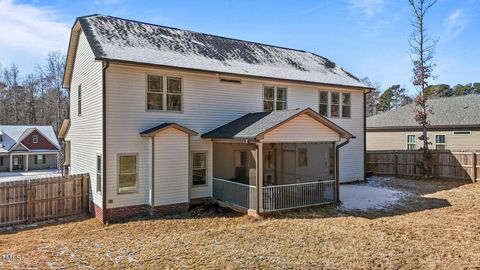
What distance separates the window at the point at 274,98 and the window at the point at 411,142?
14731 millimetres

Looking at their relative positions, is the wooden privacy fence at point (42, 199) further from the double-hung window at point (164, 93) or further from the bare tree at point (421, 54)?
the bare tree at point (421, 54)

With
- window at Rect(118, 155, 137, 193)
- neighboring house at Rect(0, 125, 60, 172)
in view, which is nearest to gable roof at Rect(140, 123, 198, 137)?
window at Rect(118, 155, 137, 193)

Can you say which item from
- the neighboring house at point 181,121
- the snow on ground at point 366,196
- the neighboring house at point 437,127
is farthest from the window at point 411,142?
the neighboring house at point 181,121

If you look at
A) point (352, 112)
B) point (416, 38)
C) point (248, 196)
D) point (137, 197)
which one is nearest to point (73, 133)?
point (137, 197)

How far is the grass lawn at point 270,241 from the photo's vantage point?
23.8 ft

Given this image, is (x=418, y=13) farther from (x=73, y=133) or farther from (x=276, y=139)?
(x=73, y=133)

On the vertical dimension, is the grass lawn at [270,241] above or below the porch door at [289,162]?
below

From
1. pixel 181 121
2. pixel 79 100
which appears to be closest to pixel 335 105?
pixel 181 121

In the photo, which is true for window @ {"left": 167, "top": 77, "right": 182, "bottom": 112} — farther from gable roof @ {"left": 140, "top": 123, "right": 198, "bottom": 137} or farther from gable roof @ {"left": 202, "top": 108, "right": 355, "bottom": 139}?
gable roof @ {"left": 202, "top": 108, "right": 355, "bottom": 139}

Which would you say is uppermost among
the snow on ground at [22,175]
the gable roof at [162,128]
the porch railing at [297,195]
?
the gable roof at [162,128]

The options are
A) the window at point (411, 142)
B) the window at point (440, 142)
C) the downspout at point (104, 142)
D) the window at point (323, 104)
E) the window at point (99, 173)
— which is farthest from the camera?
the window at point (411, 142)

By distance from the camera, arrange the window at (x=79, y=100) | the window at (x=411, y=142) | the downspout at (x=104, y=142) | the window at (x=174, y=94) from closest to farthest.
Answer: the downspout at (x=104, y=142)
the window at (x=174, y=94)
the window at (x=79, y=100)
the window at (x=411, y=142)

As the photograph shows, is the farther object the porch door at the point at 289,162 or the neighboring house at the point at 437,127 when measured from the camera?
the neighboring house at the point at 437,127

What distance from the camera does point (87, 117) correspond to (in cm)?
1322
